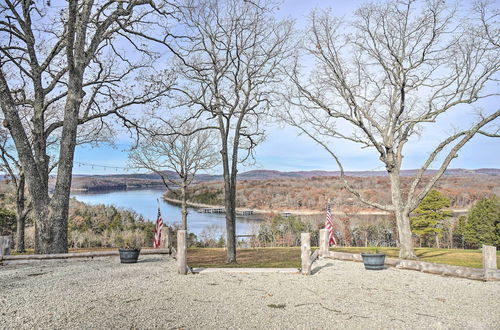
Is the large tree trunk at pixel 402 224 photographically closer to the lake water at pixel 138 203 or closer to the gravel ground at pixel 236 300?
the gravel ground at pixel 236 300

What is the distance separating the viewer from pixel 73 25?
11.2 metres

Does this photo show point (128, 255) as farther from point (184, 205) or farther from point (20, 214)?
point (20, 214)

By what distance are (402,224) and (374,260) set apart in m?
6.10

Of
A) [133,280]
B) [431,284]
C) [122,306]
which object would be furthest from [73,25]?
[431,284]

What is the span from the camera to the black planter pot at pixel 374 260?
31.7ft

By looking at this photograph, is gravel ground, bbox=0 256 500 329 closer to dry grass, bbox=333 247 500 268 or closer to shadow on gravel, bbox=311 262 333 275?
shadow on gravel, bbox=311 262 333 275

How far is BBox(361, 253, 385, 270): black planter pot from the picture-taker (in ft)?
31.7

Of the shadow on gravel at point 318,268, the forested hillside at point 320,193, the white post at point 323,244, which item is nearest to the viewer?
the shadow on gravel at point 318,268

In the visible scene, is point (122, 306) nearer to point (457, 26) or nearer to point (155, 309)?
point (155, 309)

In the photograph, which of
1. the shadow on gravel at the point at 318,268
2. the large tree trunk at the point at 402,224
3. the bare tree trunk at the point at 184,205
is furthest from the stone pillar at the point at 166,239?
the bare tree trunk at the point at 184,205

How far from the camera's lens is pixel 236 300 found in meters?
6.11

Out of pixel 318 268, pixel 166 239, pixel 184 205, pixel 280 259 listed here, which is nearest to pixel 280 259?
pixel 280 259

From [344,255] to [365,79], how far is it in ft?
30.5

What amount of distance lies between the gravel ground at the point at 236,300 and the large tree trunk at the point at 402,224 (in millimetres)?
5884
